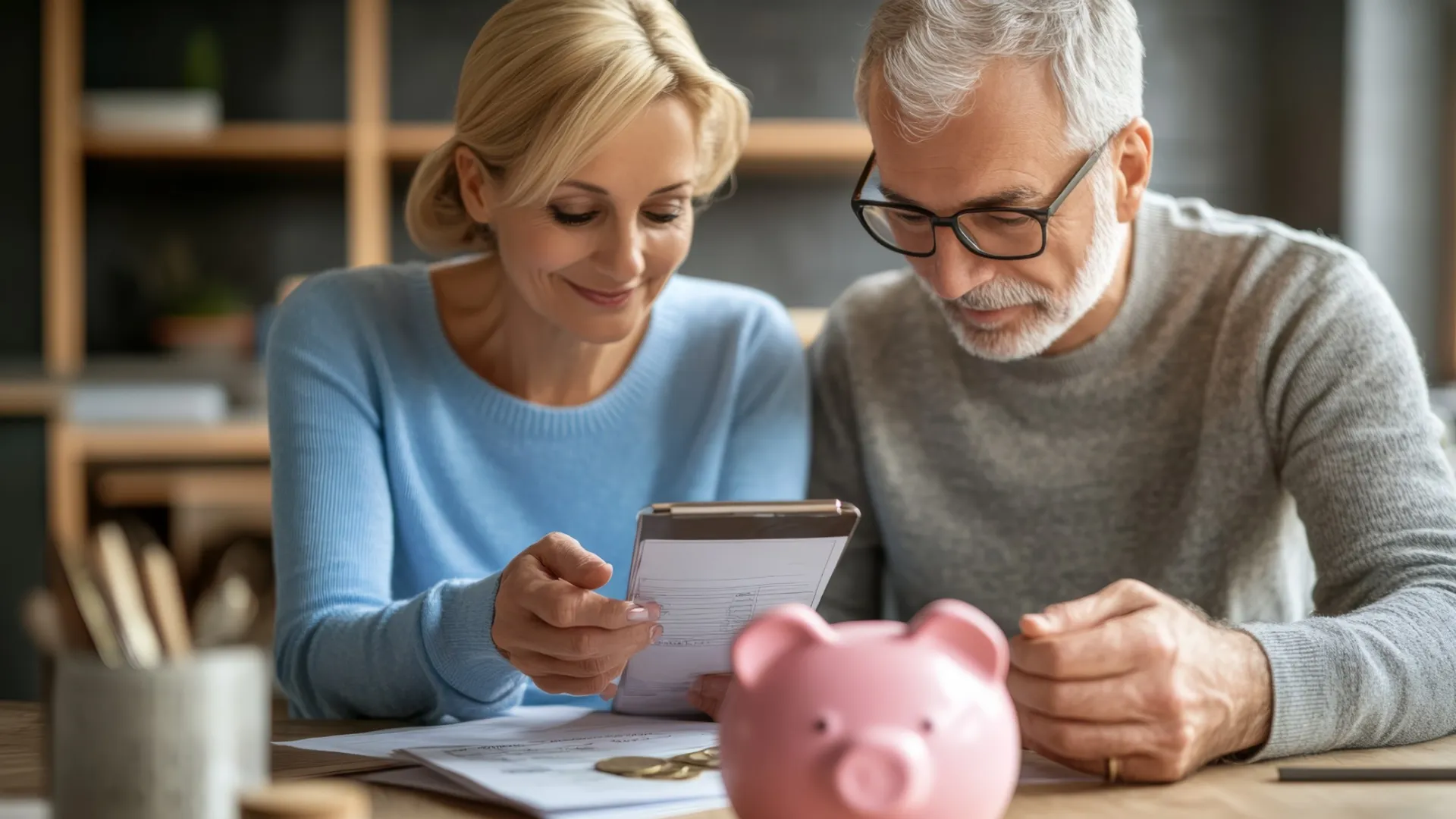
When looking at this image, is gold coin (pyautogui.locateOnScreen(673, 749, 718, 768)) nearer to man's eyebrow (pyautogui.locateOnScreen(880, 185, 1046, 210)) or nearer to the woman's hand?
the woman's hand

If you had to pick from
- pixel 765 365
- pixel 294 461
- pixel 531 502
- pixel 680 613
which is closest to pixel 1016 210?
pixel 765 365

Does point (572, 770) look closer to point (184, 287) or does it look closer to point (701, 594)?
point (701, 594)

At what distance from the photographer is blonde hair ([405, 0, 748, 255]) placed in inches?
56.1

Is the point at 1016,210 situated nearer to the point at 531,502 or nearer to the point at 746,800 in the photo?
the point at 531,502

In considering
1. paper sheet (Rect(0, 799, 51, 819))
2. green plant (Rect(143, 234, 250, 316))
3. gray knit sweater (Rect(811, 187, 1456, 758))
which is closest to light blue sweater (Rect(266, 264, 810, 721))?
gray knit sweater (Rect(811, 187, 1456, 758))

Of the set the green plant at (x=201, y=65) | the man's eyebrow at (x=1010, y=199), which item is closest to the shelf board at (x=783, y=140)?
the green plant at (x=201, y=65)

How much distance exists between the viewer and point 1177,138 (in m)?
4.30

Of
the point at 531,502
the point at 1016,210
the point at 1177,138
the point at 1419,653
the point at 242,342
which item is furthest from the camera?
the point at 1177,138

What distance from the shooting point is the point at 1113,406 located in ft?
5.09

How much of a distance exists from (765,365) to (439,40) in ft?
9.47

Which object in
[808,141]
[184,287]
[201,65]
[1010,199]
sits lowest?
[184,287]

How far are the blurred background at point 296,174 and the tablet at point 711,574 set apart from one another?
256 cm

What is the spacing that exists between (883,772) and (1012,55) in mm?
855

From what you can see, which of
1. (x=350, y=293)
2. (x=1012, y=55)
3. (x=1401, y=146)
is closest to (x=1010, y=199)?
(x=1012, y=55)
